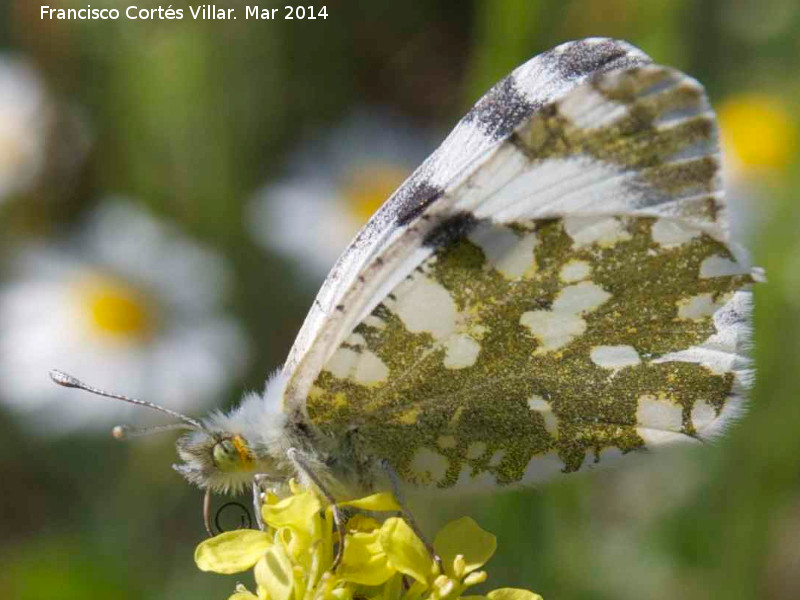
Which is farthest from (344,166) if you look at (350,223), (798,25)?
(798,25)

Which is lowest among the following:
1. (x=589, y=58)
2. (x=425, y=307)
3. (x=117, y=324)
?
(x=425, y=307)

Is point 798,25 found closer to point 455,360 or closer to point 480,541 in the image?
point 455,360

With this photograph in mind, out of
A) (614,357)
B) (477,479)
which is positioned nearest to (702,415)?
(614,357)

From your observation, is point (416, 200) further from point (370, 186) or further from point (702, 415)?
point (370, 186)

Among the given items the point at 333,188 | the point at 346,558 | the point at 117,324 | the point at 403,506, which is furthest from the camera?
the point at 333,188

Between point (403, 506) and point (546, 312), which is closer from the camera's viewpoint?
point (403, 506)

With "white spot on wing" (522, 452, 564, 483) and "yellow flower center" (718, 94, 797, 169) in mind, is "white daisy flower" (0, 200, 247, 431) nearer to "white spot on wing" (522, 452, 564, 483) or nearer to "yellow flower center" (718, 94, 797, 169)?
"yellow flower center" (718, 94, 797, 169)

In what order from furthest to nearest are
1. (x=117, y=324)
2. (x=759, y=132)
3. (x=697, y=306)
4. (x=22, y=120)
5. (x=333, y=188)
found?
(x=333, y=188), (x=22, y=120), (x=759, y=132), (x=117, y=324), (x=697, y=306)
